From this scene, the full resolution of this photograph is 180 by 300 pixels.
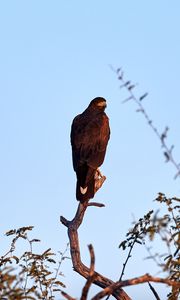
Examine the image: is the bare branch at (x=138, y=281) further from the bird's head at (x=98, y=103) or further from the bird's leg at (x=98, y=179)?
the bird's head at (x=98, y=103)

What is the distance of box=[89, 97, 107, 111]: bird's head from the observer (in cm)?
1309

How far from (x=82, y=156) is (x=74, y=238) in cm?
243

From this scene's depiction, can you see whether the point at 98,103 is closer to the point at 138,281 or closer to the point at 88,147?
the point at 88,147

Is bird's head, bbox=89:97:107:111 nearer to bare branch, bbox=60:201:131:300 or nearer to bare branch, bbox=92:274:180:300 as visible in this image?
bare branch, bbox=60:201:131:300

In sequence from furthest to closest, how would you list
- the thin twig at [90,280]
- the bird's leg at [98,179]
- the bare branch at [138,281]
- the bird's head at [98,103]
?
the bird's head at [98,103] → the bird's leg at [98,179] → the bare branch at [138,281] → the thin twig at [90,280]

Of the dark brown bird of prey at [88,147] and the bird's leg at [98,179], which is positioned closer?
the dark brown bird of prey at [88,147]

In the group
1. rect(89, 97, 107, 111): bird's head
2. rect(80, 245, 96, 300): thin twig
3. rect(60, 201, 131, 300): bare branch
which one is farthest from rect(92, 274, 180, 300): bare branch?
rect(89, 97, 107, 111): bird's head

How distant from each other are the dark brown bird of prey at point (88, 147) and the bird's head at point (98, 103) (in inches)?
21.3

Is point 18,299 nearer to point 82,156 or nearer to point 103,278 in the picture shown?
point 103,278

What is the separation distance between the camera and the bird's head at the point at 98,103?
43.0 ft

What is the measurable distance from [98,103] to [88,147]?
2.18m

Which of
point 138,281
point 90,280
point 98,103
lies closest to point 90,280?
point 90,280

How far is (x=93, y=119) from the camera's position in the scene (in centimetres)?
1207

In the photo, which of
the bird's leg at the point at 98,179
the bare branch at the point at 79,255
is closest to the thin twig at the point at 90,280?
the bare branch at the point at 79,255
